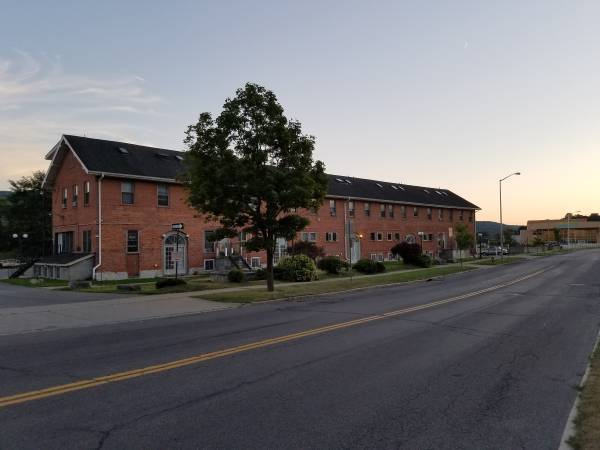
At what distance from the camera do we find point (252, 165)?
1938 centimetres

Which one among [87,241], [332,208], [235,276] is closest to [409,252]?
[332,208]

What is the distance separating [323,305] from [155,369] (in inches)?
391

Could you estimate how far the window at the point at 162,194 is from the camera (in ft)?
106

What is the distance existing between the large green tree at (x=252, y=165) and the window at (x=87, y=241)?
44.8ft

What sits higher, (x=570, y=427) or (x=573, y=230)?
(x=573, y=230)

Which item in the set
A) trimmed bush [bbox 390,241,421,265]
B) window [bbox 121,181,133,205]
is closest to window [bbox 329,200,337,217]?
trimmed bush [bbox 390,241,421,265]

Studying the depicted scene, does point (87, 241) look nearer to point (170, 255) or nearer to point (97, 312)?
point (170, 255)

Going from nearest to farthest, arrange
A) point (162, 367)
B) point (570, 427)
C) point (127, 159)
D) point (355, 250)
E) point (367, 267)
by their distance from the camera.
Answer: point (570, 427) → point (162, 367) → point (127, 159) → point (367, 267) → point (355, 250)

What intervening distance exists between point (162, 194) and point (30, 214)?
36358 mm

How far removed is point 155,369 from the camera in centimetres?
760

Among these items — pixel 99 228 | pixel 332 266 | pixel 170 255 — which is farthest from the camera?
pixel 170 255

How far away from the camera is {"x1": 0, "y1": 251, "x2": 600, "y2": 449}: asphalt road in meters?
4.95

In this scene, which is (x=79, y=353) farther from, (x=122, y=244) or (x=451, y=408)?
(x=122, y=244)

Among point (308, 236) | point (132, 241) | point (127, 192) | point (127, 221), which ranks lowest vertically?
point (132, 241)
